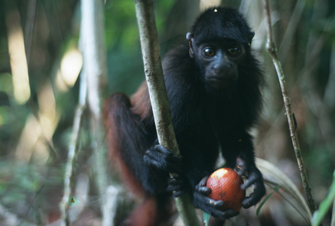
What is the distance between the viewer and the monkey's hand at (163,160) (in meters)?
2.89

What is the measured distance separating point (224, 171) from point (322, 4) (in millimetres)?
5076

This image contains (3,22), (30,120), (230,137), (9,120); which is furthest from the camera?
(3,22)

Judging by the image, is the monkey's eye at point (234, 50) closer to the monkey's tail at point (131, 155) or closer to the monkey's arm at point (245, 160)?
the monkey's arm at point (245, 160)

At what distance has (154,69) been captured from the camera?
221cm

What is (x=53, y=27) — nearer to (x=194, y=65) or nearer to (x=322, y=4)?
(x=194, y=65)

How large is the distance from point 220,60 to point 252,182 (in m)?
1.31

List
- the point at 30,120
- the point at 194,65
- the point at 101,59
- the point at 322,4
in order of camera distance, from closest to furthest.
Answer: the point at 194,65, the point at 101,59, the point at 322,4, the point at 30,120

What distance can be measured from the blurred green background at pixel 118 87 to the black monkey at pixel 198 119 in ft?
2.49

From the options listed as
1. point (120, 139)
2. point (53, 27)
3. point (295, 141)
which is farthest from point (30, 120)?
point (295, 141)

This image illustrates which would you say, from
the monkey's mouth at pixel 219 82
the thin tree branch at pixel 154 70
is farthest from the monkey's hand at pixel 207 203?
the monkey's mouth at pixel 219 82

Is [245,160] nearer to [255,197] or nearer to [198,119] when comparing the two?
[255,197]

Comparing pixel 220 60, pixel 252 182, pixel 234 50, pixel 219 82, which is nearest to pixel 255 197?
pixel 252 182

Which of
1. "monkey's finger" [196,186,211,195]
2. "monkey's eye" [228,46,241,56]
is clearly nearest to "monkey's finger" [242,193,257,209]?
"monkey's finger" [196,186,211,195]

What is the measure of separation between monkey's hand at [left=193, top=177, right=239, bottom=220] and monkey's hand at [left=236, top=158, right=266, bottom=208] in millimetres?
180
